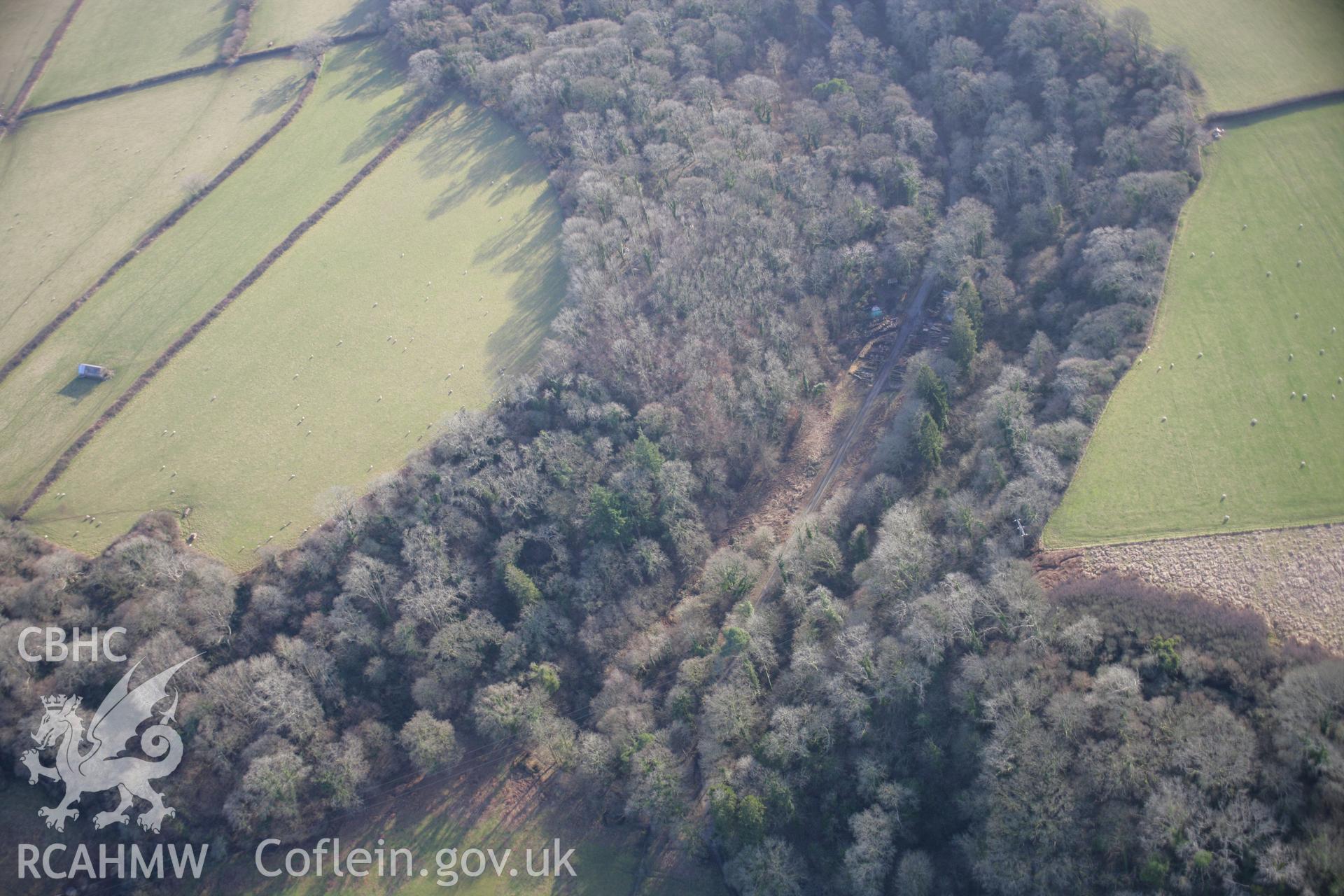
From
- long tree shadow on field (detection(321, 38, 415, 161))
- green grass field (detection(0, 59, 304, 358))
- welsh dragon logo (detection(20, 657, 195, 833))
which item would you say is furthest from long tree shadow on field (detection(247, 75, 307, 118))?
welsh dragon logo (detection(20, 657, 195, 833))

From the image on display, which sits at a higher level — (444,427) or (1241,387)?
(444,427)

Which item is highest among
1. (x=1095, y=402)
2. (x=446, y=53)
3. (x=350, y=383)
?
(x=446, y=53)

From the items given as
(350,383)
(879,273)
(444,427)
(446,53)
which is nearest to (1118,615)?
(879,273)

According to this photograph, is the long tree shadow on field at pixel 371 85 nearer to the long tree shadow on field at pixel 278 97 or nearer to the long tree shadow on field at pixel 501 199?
the long tree shadow on field at pixel 278 97

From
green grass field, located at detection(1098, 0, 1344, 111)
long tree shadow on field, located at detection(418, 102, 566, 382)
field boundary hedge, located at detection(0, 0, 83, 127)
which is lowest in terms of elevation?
green grass field, located at detection(1098, 0, 1344, 111)

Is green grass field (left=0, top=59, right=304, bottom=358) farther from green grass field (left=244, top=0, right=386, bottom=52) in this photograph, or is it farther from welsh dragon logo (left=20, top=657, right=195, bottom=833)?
welsh dragon logo (left=20, top=657, right=195, bottom=833)

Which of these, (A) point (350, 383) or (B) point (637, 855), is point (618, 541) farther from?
(A) point (350, 383)

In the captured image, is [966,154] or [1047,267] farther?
[966,154]
